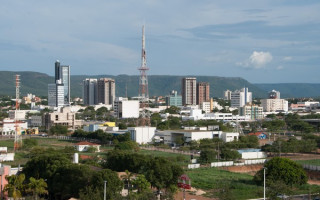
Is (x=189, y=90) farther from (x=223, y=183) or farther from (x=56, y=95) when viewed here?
(x=223, y=183)

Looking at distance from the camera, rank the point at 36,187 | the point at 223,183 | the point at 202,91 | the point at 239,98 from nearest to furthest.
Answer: the point at 36,187 < the point at 223,183 < the point at 239,98 < the point at 202,91

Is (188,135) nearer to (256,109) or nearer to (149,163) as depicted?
(149,163)

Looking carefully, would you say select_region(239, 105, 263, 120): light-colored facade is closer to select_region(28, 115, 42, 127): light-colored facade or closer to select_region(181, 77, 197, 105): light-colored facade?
select_region(28, 115, 42, 127): light-colored facade

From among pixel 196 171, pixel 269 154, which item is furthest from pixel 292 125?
pixel 196 171

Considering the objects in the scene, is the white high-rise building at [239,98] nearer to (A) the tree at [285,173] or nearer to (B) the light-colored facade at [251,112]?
(B) the light-colored facade at [251,112]

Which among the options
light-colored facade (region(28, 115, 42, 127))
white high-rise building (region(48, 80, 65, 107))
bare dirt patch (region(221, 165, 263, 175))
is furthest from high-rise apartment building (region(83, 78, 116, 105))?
bare dirt patch (region(221, 165, 263, 175))

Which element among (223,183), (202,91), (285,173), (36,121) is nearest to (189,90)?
(202,91)

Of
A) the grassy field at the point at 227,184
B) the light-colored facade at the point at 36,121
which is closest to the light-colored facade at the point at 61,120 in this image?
the light-colored facade at the point at 36,121

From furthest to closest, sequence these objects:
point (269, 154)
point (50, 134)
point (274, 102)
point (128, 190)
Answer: point (274, 102) < point (50, 134) < point (269, 154) < point (128, 190)
